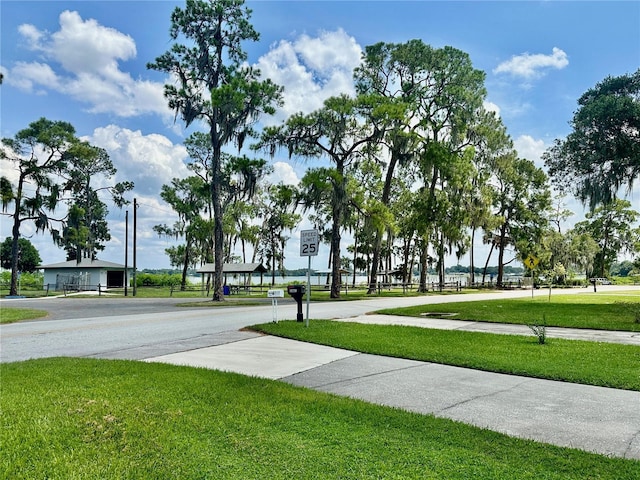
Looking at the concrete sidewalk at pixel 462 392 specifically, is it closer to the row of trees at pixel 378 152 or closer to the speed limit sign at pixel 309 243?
the speed limit sign at pixel 309 243

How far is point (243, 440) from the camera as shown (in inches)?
146

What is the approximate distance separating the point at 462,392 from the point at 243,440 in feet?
9.58

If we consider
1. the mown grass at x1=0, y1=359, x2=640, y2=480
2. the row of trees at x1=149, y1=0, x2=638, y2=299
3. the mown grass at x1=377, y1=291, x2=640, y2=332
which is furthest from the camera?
the row of trees at x1=149, y1=0, x2=638, y2=299

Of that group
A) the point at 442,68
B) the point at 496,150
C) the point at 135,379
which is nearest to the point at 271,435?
the point at 135,379

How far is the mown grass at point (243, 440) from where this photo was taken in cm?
320

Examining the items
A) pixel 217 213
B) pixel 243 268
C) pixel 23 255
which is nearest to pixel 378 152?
pixel 217 213

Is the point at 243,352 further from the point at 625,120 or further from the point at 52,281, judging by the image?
the point at 52,281

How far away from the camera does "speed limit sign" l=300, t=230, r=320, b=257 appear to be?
10.9 metres

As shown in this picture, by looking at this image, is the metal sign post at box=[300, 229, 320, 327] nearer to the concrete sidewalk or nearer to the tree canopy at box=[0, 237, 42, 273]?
the concrete sidewalk

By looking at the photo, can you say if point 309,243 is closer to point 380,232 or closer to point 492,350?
point 492,350

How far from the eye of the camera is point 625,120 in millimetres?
16406

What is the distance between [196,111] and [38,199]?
53.5ft

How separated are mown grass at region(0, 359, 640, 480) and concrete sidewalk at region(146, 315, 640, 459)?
0.49 m

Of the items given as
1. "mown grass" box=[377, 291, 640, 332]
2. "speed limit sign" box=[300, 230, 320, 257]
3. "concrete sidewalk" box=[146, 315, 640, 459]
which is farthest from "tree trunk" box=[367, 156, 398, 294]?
"concrete sidewalk" box=[146, 315, 640, 459]
